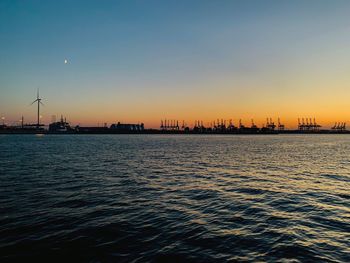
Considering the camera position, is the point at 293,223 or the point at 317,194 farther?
the point at 317,194

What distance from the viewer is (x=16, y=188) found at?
23578mm

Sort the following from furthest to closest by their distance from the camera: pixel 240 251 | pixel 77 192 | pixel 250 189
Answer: pixel 250 189, pixel 77 192, pixel 240 251

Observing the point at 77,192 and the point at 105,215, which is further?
the point at 77,192

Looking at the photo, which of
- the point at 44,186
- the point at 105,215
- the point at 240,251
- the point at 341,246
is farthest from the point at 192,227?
the point at 44,186

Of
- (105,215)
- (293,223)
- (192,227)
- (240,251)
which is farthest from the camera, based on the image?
(105,215)

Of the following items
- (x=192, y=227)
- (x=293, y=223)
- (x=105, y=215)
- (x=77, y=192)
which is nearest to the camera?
(x=192, y=227)

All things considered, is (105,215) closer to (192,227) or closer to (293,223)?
(192,227)

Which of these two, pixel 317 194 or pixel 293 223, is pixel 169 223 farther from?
pixel 317 194

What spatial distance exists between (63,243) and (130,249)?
9.95ft

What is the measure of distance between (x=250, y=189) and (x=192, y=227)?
11900mm

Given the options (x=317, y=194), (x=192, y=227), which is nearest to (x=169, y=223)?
(x=192, y=227)

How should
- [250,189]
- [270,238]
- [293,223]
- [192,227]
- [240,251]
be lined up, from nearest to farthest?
[240,251], [270,238], [192,227], [293,223], [250,189]

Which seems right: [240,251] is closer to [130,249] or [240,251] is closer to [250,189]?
[130,249]

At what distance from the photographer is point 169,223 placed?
14.9 metres
